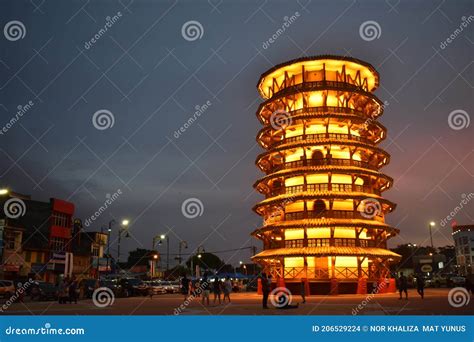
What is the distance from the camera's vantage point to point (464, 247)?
114 metres

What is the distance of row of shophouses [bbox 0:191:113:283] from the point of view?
56.3 m

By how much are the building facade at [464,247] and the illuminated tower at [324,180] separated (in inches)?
3061

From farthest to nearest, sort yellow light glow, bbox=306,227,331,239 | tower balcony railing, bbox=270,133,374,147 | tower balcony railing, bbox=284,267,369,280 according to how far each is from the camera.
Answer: tower balcony railing, bbox=270,133,374,147, yellow light glow, bbox=306,227,331,239, tower balcony railing, bbox=284,267,369,280

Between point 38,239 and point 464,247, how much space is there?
9873 cm

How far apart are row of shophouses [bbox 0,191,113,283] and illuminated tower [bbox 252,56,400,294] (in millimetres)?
24059

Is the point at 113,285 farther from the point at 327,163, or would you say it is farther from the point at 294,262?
the point at 327,163

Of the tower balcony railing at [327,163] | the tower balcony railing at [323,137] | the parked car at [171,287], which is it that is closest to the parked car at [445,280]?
the tower balcony railing at [327,163]

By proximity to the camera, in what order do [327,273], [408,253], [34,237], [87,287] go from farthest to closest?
[408,253]
[34,237]
[87,287]
[327,273]

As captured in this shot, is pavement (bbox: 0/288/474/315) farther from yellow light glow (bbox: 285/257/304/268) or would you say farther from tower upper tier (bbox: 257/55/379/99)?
tower upper tier (bbox: 257/55/379/99)

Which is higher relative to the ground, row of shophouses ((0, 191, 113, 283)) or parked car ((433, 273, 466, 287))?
row of shophouses ((0, 191, 113, 283))

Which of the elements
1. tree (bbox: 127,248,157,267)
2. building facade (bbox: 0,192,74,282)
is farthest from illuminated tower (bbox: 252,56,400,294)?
tree (bbox: 127,248,157,267)

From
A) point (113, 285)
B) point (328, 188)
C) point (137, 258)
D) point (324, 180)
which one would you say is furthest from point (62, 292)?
point (137, 258)

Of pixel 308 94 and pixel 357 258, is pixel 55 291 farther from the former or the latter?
pixel 308 94
